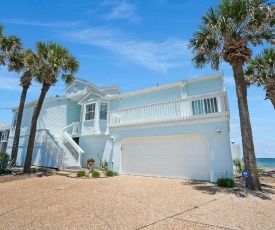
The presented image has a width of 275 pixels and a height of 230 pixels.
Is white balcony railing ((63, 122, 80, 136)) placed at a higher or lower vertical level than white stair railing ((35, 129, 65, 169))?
higher

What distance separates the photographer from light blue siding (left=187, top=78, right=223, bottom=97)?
46.7ft

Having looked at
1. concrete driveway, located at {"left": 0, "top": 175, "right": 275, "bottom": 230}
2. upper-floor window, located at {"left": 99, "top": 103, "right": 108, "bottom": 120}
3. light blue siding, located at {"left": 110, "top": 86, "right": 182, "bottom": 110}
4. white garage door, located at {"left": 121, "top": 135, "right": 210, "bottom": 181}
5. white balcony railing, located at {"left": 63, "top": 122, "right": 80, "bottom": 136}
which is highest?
light blue siding, located at {"left": 110, "top": 86, "right": 182, "bottom": 110}

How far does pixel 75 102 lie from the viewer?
70.1 ft

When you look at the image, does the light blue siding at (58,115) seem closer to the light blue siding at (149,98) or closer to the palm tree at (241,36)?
the light blue siding at (149,98)

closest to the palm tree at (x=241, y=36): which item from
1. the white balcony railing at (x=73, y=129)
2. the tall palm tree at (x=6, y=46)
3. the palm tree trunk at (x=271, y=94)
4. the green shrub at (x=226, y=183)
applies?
the green shrub at (x=226, y=183)

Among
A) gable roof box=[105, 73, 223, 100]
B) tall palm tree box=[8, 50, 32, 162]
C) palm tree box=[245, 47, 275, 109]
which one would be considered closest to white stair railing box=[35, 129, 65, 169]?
tall palm tree box=[8, 50, 32, 162]

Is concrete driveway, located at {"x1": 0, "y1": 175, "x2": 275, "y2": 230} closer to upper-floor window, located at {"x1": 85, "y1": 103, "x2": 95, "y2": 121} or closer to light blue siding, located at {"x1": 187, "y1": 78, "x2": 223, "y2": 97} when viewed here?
light blue siding, located at {"x1": 187, "y1": 78, "x2": 223, "y2": 97}

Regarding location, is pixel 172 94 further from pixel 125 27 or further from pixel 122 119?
pixel 125 27

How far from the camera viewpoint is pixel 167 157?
12.0 m

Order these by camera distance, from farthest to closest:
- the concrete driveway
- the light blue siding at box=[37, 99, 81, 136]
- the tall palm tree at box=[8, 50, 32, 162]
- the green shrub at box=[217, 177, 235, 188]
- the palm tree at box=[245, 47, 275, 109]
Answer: the light blue siding at box=[37, 99, 81, 136]
the tall palm tree at box=[8, 50, 32, 162]
the palm tree at box=[245, 47, 275, 109]
the green shrub at box=[217, 177, 235, 188]
the concrete driveway

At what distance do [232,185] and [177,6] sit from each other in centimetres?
948

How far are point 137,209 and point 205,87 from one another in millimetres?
11534

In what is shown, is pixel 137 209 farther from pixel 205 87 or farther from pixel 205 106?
pixel 205 87

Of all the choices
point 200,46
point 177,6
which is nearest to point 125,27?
point 177,6
